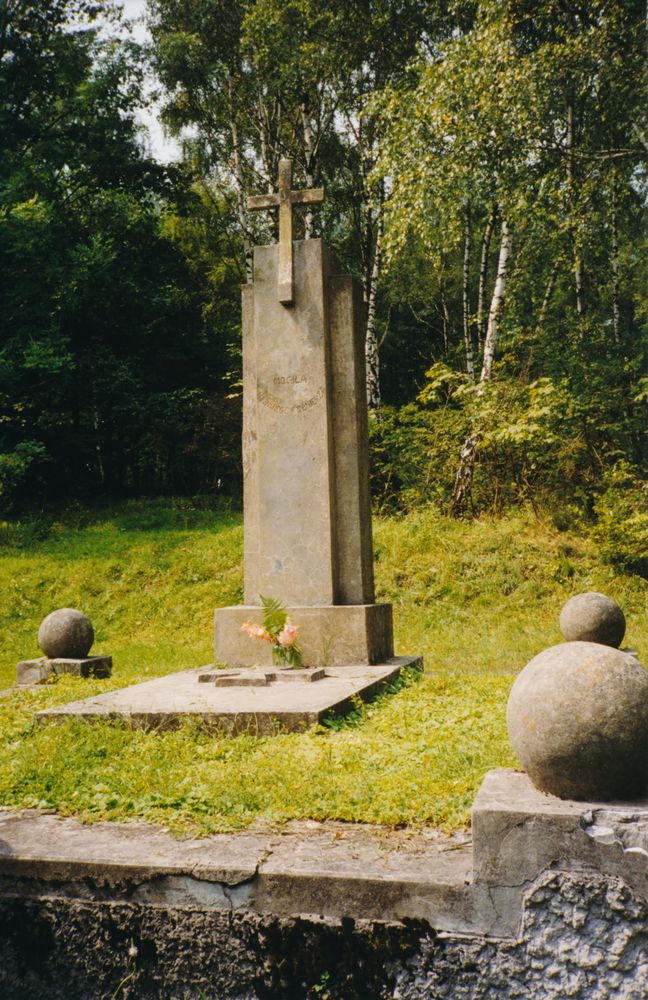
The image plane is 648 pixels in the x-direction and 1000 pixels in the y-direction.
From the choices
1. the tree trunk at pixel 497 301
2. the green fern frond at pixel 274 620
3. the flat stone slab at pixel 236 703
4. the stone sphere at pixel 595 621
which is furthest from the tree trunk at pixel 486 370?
the flat stone slab at pixel 236 703

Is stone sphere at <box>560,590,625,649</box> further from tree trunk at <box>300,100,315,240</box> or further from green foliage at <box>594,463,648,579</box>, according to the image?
tree trunk at <box>300,100,315,240</box>

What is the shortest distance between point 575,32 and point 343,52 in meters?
6.12

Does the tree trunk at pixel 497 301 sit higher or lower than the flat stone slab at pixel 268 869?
higher

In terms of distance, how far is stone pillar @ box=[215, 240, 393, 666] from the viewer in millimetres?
7461

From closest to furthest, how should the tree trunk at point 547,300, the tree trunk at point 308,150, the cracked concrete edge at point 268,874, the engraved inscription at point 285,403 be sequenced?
the cracked concrete edge at point 268,874 → the engraved inscription at point 285,403 → the tree trunk at point 547,300 → the tree trunk at point 308,150

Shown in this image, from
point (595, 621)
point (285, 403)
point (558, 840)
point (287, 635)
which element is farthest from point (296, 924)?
point (595, 621)

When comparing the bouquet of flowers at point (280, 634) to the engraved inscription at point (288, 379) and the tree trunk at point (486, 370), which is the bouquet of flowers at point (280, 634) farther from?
the tree trunk at point (486, 370)

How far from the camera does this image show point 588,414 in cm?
1430

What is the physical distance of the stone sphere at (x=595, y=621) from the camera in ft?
26.7

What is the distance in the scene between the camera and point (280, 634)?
682cm

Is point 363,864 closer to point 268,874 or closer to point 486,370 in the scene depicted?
point 268,874

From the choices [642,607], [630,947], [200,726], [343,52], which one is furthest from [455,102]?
[630,947]

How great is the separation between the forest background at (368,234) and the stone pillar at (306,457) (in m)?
5.65

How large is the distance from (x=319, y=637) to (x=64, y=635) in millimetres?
3106
